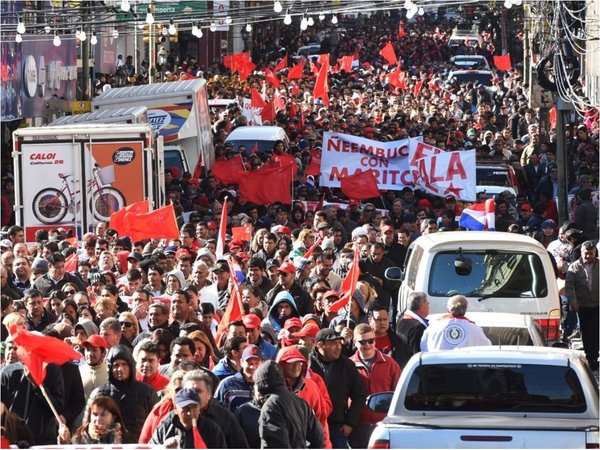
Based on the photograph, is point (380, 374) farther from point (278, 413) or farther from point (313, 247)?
point (313, 247)

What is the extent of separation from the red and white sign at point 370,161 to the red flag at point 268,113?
15.1 meters

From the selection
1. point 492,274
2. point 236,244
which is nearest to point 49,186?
point 236,244

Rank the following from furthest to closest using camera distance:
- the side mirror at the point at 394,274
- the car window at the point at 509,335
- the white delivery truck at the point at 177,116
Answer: the white delivery truck at the point at 177,116
the side mirror at the point at 394,274
the car window at the point at 509,335

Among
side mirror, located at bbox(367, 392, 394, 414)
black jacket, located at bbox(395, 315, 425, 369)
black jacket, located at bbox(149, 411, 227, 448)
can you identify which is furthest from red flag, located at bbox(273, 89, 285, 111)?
black jacket, located at bbox(149, 411, 227, 448)

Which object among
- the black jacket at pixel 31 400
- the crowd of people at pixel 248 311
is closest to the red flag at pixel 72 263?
the crowd of people at pixel 248 311

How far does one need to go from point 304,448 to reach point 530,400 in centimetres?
123

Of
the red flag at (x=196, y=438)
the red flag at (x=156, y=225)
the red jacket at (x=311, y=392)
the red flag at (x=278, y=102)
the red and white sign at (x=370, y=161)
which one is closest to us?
the red flag at (x=196, y=438)

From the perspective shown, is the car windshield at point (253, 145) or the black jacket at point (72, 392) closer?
the black jacket at point (72, 392)

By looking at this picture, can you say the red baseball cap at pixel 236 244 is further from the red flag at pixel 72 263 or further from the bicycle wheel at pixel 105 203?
the bicycle wheel at pixel 105 203

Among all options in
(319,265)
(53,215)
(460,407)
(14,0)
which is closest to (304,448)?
(460,407)

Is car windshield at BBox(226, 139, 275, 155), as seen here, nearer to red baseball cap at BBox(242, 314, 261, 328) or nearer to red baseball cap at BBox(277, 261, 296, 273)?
red baseball cap at BBox(277, 261, 296, 273)

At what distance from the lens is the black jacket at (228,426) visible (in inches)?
358

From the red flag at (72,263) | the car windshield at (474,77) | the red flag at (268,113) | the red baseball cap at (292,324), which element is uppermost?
the car windshield at (474,77)

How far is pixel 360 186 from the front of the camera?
989 inches
